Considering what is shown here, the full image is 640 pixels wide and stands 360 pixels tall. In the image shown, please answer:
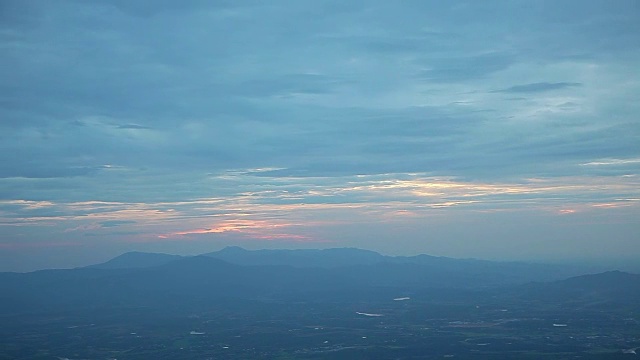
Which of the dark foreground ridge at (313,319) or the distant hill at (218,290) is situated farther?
the distant hill at (218,290)

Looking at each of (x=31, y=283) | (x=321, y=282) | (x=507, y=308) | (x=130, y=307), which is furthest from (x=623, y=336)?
(x=31, y=283)

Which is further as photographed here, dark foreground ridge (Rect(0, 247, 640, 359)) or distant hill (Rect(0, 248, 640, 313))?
distant hill (Rect(0, 248, 640, 313))

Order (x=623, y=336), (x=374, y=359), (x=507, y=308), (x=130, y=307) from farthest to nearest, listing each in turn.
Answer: (x=130, y=307) → (x=507, y=308) → (x=623, y=336) → (x=374, y=359)

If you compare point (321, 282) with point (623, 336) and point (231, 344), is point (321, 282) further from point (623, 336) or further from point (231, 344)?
point (623, 336)

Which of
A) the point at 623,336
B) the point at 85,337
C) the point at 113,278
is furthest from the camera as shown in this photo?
the point at 113,278

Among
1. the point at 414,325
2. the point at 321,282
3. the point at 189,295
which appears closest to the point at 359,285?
the point at 321,282

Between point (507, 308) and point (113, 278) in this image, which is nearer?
point (507, 308)

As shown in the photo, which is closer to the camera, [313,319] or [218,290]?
[313,319]

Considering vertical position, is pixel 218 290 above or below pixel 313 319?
above
